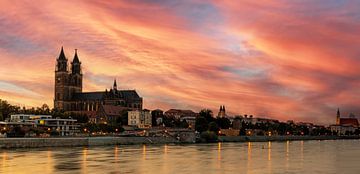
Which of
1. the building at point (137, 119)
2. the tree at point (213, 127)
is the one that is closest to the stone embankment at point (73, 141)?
the tree at point (213, 127)

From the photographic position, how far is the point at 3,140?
76062 millimetres

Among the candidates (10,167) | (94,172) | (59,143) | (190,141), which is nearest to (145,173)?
(94,172)

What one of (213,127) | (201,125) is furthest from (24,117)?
(213,127)

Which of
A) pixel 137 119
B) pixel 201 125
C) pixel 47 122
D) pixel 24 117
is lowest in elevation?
pixel 201 125

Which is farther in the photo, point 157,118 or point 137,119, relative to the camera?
point 157,118

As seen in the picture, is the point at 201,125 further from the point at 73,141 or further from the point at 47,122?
the point at 73,141

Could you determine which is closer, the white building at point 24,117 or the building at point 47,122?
the building at point 47,122

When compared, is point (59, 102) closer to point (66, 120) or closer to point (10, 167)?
point (66, 120)

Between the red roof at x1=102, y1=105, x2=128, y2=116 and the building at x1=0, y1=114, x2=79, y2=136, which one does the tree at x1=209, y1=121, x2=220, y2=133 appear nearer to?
the building at x1=0, y1=114, x2=79, y2=136

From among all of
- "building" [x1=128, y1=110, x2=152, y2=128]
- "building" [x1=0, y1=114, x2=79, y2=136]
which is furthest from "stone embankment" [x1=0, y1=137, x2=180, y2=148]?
"building" [x1=128, y1=110, x2=152, y2=128]

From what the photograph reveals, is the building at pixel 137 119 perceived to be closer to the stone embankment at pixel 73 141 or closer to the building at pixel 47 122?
the building at pixel 47 122

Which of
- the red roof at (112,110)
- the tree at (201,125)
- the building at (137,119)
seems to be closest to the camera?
the tree at (201,125)

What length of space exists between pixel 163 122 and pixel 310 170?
140500 mm

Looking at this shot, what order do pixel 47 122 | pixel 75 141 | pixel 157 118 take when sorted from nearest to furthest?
1. pixel 75 141
2. pixel 47 122
3. pixel 157 118
